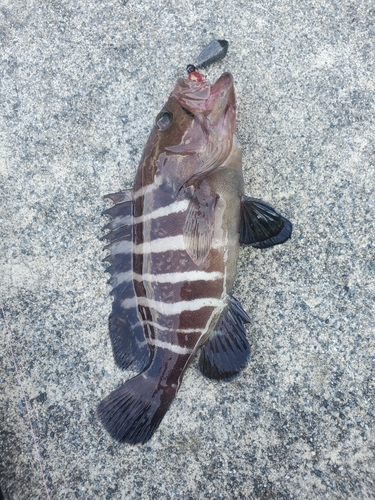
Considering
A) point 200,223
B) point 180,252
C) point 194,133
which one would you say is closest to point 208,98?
point 194,133

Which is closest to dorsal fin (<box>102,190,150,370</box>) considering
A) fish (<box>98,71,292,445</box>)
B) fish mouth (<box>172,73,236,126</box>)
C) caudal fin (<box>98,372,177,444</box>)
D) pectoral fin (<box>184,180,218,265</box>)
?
fish (<box>98,71,292,445</box>)

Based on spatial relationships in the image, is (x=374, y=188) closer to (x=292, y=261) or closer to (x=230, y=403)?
(x=292, y=261)

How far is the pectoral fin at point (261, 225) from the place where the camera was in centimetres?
198

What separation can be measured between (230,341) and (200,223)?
24.8 inches

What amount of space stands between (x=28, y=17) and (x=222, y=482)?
114 inches

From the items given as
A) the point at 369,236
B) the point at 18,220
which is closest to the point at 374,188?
the point at 369,236

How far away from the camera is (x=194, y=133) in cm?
188

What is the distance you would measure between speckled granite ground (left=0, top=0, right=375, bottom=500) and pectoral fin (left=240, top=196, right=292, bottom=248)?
0.18 metres

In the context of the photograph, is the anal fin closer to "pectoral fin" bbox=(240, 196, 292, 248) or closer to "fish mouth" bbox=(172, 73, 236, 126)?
"pectoral fin" bbox=(240, 196, 292, 248)

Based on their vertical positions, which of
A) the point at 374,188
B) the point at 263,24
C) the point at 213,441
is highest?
the point at 263,24

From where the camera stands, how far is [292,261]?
2160 millimetres

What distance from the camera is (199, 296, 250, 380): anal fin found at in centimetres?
203

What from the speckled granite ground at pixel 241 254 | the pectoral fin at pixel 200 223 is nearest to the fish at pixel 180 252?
the pectoral fin at pixel 200 223

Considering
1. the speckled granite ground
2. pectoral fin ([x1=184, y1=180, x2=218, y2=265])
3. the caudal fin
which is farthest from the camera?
the speckled granite ground
